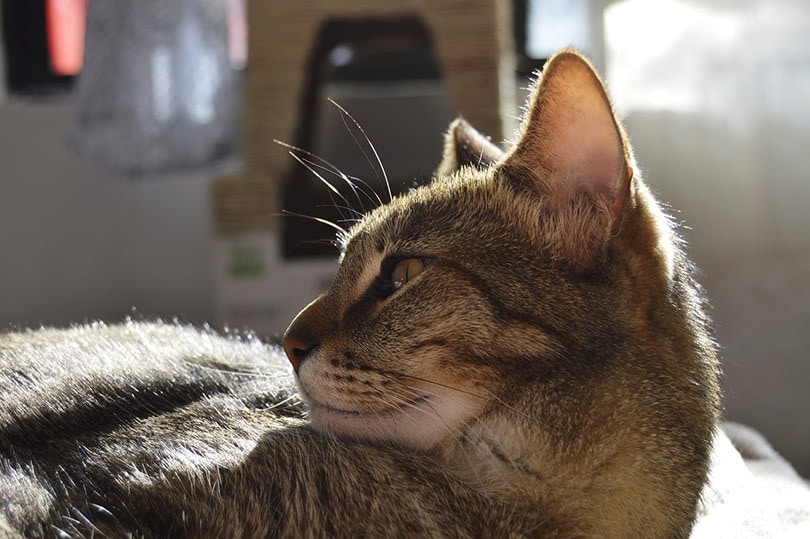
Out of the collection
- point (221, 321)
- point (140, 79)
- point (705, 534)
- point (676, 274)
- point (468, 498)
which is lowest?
point (221, 321)

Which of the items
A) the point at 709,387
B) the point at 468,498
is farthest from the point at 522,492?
the point at 709,387

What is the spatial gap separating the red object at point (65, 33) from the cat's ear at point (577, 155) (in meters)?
2.67

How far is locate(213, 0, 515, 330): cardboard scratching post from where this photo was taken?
2.19 meters

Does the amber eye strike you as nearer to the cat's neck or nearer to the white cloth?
the cat's neck

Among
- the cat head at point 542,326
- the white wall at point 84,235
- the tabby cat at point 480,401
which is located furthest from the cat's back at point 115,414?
the white wall at point 84,235

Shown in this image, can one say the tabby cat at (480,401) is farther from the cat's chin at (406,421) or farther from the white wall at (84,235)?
the white wall at (84,235)

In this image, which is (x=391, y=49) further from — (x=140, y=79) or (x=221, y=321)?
(x=221, y=321)

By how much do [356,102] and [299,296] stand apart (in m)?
0.79

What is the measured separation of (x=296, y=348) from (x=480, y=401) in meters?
0.22

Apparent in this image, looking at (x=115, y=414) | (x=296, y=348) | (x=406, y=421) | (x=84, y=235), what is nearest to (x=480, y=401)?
(x=406, y=421)

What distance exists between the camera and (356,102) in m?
2.83

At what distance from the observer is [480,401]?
2.86 ft

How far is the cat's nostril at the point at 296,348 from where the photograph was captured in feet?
3.05

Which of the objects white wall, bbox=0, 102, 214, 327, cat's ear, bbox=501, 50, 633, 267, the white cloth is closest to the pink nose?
cat's ear, bbox=501, 50, 633, 267
